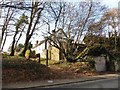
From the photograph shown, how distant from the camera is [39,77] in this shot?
931 inches

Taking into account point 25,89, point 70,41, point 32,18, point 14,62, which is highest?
point 32,18

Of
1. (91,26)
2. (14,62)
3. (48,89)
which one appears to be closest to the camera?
(48,89)

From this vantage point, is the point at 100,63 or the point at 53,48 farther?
the point at 53,48

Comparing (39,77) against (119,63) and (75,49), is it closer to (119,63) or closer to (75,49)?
(75,49)

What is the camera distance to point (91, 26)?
34.8 metres

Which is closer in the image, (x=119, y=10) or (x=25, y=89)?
(x=25, y=89)

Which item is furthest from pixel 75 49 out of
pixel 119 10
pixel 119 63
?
pixel 119 10

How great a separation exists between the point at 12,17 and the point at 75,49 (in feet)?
43.2

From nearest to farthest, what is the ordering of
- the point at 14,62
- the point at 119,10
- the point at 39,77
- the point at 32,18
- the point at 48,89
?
1. the point at 48,89
2. the point at 39,77
3. the point at 14,62
4. the point at 32,18
5. the point at 119,10

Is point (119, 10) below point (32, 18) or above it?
above

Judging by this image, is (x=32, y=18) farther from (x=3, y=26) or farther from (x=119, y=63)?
(x=119, y=63)

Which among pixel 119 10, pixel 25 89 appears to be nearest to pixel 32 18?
pixel 25 89

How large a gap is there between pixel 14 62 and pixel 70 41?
1151 centimetres

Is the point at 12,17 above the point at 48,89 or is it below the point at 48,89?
above
